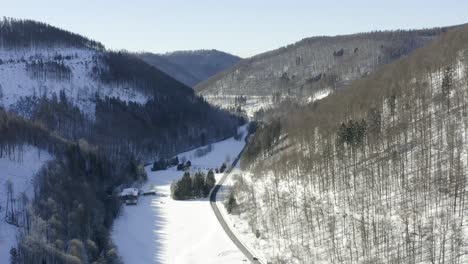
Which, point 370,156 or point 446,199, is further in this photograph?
point 370,156

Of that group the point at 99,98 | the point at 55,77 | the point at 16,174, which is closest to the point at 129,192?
the point at 16,174

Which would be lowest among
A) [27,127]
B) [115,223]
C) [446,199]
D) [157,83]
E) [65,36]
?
[115,223]

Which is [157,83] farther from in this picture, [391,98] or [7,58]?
[391,98]

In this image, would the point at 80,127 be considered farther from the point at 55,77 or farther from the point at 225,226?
the point at 225,226

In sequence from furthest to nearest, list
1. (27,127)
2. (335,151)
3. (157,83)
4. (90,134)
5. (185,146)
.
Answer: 1. (157,83)
2. (185,146)
3. (90,134)
4. (27,127)
5. (335,151)

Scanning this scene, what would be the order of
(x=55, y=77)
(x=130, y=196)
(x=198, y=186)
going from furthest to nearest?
1. (x=55, y=77)
2. (x=198, y=186)
3. (x=130, y=196)

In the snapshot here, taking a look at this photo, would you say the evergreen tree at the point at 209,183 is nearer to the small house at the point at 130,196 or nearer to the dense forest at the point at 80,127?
the small house at the point at 130,196

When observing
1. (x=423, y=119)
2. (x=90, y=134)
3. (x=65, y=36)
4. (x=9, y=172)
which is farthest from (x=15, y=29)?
(x=423, y=119)

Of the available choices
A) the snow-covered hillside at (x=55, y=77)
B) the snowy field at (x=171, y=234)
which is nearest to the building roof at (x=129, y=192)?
the snowy field at (x=171, y=234)
